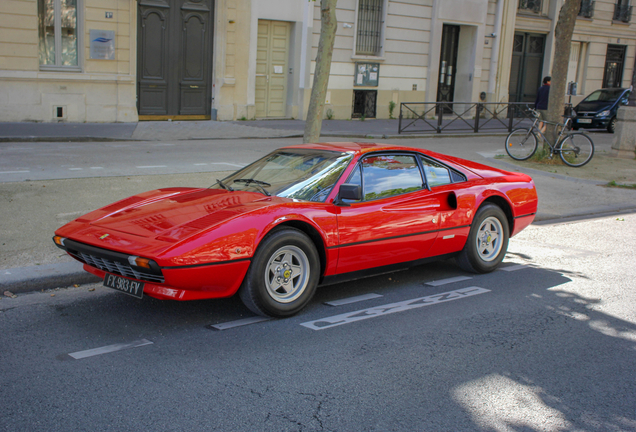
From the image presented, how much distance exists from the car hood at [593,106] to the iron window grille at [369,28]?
856cm

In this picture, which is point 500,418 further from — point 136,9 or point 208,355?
point 136,9

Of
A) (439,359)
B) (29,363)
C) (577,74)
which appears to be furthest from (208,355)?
(577,74)

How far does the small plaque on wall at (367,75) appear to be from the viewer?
24312 mm

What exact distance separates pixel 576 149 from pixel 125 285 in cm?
1236

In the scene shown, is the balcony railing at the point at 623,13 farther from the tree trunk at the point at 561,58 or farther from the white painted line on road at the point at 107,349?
the white painted line on road at the point at 107,349

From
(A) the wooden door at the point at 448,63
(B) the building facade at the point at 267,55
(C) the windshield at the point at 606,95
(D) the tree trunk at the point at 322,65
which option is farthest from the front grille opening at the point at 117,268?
(A) the wooden door at the point at 448,63

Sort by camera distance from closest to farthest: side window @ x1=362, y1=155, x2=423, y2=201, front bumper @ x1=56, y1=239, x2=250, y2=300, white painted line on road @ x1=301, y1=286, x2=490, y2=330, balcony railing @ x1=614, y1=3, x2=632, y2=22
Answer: front bumper @ x1=56, y1=239, x2=250, y2=300
white painted line on road @ x1=301, y1=286, x2=490, y2=330
side window @ x1=362, y1=155, x2=423, y2=201
balcony railing @ x1=614, y1=3, x2=632, y2=22

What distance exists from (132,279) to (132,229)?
40 cm

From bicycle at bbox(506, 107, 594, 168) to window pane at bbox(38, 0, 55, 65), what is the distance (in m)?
12.9

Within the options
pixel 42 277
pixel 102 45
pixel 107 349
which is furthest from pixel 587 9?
pixel 107 349

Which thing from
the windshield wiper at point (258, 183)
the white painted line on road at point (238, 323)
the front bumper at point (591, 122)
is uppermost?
the front bumper at point (591, 122)

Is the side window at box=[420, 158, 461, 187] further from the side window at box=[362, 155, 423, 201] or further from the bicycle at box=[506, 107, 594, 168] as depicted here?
the bicycle at box=[506, 107, 594, 168]

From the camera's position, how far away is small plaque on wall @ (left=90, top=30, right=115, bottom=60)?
18.1 metres

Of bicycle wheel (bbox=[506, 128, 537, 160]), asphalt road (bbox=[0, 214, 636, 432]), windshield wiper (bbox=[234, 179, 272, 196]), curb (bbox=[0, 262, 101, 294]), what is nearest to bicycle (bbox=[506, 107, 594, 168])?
bicycle wheel (bbox=[506, 128, 537, 160])
